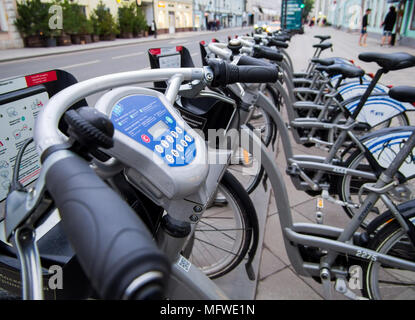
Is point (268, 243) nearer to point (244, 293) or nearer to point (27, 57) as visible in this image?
point (244, 293)

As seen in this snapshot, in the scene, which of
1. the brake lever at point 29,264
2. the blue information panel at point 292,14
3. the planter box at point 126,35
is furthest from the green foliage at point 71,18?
the brake lever at point 29,264

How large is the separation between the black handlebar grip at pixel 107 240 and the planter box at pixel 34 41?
19471mm

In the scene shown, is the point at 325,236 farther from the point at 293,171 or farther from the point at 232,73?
the point at 232,73

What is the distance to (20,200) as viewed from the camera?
680mm

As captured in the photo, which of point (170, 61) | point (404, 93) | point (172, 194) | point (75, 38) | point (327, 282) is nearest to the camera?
point (172, 194)

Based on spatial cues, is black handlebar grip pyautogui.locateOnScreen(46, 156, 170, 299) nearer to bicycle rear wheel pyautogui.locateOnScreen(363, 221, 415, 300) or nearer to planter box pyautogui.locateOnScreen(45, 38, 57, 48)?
bicycle rear wheel pyautogui.locateOnScreen(363, 221, 415, 300)

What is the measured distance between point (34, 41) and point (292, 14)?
1445cm

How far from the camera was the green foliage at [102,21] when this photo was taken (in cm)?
2094

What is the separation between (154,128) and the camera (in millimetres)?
905

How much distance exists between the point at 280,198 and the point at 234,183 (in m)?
0.36

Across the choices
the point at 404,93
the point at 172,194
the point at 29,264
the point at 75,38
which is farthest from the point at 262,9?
the point at 29,264

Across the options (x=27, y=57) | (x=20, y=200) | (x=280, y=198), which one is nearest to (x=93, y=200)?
(x=20, y=200)

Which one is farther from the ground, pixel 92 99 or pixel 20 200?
pixel 20 200

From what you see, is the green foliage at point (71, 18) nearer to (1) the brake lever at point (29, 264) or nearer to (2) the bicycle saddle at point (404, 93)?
(2) the bicycle saddle at point (404, 93)
